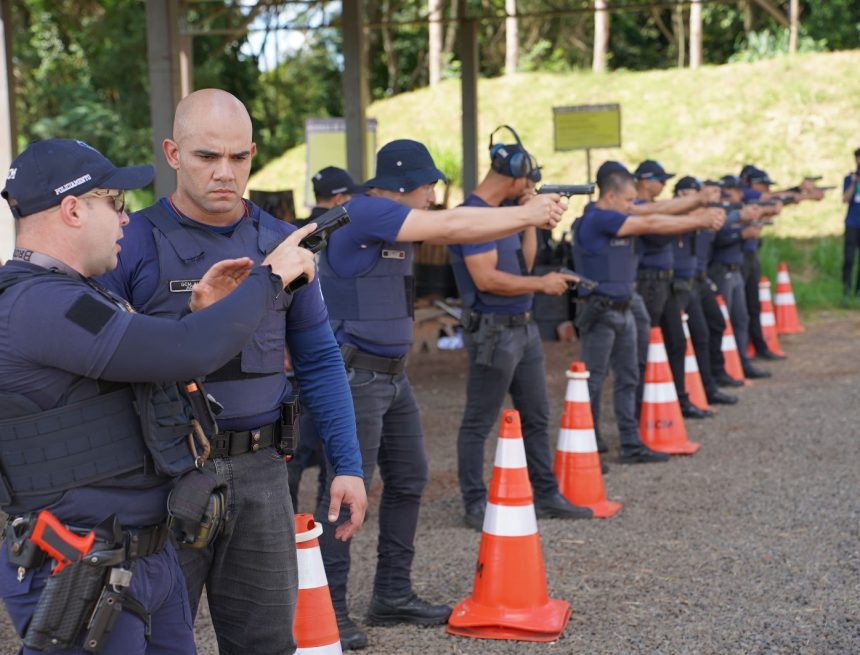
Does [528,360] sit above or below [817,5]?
below

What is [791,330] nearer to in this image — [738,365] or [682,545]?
[738,365]

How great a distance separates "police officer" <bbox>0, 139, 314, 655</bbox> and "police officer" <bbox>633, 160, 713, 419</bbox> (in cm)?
760

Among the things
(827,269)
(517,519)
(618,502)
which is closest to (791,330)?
(827,269)

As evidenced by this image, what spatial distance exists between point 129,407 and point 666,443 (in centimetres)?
675

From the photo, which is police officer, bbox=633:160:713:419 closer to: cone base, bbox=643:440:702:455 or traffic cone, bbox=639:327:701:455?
traffic cone, bbox=639:327:701:455

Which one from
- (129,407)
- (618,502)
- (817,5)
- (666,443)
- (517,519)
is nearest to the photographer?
(129,407)

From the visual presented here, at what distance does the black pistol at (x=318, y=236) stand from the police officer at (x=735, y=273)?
9.78 m

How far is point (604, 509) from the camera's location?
692 cm

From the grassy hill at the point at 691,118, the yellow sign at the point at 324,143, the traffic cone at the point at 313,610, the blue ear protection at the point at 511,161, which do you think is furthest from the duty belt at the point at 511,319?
the grassy hill at the point at 691,118

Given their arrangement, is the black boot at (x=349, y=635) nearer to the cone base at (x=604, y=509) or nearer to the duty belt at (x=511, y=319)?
the duty belt at (x=511, y=319)

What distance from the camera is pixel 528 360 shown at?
6.73 m

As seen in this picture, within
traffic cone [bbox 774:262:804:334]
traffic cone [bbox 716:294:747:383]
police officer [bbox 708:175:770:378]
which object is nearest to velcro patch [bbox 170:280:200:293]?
traffic cone [bbox 716:294:747:383]

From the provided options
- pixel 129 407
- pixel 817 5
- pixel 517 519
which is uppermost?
pixel 817 5

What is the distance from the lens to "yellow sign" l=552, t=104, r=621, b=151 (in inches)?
618
